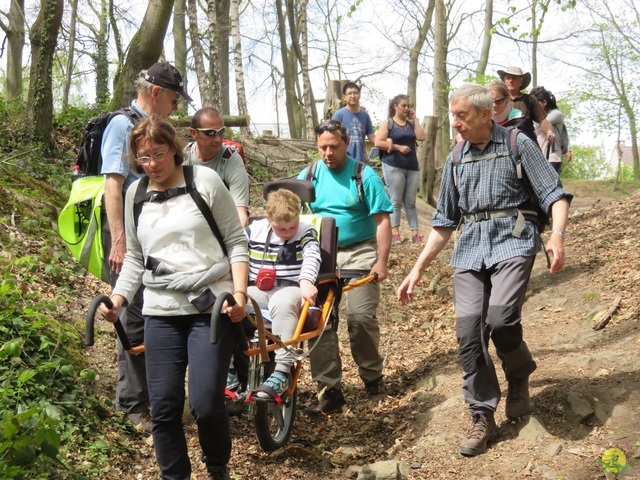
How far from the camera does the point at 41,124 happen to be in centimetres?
1198

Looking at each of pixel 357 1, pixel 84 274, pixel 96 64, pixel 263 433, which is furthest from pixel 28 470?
pixel 96 64

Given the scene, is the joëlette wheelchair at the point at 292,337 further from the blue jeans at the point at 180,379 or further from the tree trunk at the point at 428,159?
the tree trunk at the point at 428,159

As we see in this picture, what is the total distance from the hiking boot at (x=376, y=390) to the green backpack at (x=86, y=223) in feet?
8.33

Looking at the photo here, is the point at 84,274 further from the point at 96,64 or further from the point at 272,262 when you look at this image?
the point at 96,64

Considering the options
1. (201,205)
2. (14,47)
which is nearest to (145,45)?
(201,205)

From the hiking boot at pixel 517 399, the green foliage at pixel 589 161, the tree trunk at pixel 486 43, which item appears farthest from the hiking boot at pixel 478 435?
the green foliage at pixel 589 161

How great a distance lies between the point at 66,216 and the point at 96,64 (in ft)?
52.2

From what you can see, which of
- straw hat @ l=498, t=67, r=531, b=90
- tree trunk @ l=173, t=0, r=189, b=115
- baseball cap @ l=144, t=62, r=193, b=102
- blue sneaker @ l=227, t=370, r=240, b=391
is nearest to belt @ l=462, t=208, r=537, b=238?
blue sneaker @ l=227, t=370, r=240, b=391

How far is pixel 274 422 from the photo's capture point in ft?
17.3

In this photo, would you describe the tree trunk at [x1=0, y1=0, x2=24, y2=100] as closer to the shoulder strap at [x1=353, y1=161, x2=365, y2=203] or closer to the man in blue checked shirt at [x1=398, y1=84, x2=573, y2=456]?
the shoulder strap at [x1=353, y1=161, x2=365, y2=203]

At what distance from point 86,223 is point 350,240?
2182 mm

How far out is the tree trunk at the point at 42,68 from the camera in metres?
11.6

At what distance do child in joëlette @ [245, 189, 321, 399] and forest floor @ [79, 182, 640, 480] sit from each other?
34.4 inches

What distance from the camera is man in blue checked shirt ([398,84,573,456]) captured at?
446cm
